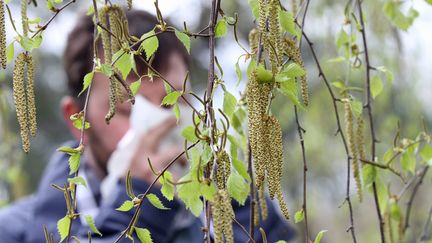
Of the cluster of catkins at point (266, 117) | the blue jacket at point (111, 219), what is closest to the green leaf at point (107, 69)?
the cluster of catkins at point (266, 117)

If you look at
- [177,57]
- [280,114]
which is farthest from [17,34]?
[280,114]

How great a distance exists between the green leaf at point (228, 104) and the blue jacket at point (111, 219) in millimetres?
906

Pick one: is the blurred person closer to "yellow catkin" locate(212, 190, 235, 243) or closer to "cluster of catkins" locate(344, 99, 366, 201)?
"cluster of catkins" locate(344, 99, 366, 201)

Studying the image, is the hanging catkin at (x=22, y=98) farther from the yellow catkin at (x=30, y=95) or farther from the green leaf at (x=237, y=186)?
the green leaf at (x=237, y=186)

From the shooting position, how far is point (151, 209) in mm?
1669

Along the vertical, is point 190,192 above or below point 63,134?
above

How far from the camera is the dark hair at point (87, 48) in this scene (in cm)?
174

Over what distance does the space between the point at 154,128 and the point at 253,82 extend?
111 centimetres

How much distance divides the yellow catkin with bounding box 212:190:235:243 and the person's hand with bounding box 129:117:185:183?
115cm

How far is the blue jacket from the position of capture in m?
1.58

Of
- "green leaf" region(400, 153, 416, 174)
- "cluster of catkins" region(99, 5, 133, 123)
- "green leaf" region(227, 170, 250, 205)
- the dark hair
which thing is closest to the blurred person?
the dark hair

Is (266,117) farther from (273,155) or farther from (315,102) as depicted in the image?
(315,102)

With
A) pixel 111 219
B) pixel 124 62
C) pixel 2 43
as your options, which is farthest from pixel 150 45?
pixel 111 219

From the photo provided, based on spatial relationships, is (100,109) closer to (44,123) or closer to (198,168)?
(198,168)
